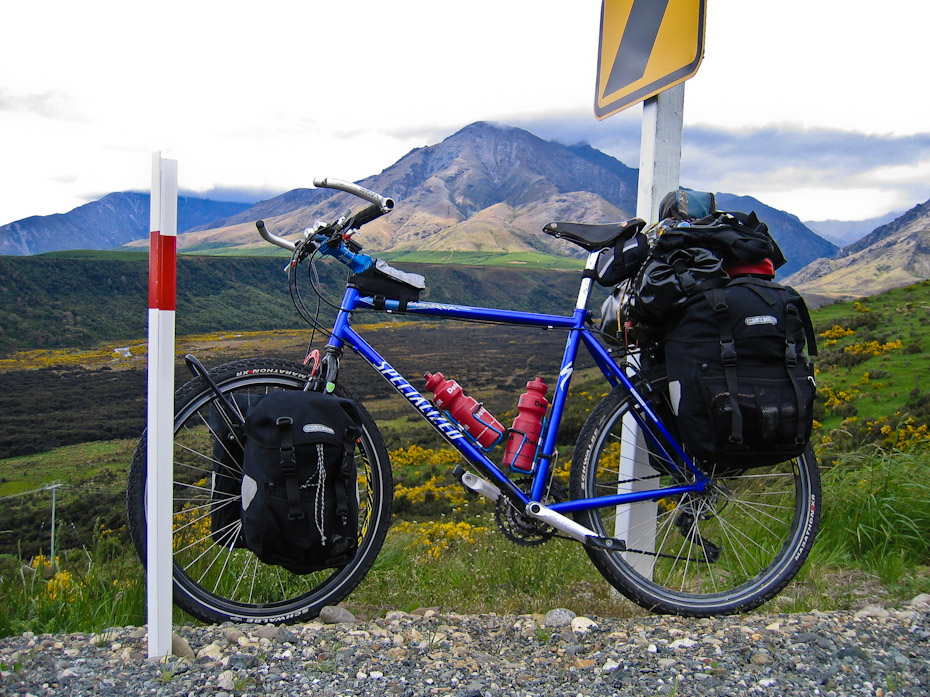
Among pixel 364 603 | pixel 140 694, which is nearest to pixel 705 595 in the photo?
pixel 364 603

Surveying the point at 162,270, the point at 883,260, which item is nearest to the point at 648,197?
the point at 162,270

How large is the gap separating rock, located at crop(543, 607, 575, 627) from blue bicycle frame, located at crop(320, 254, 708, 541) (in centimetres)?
30

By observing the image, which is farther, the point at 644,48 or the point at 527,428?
the point at 644,48

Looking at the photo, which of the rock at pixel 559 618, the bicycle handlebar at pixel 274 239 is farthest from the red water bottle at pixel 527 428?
the bicycle handlebar at pixel 274 239

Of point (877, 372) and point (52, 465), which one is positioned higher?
point (877, 372)

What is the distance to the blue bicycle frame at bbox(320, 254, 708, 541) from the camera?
251 centimetres

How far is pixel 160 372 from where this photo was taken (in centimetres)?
189

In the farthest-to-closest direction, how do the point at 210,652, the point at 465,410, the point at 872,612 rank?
the point at 465,410 → the point at 872,612 → the point at 210,652

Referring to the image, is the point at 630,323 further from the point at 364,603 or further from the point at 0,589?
the point at 0,589

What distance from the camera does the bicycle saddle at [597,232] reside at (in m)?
2.61

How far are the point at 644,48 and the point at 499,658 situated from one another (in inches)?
103

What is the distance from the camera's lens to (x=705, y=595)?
2.62 meters

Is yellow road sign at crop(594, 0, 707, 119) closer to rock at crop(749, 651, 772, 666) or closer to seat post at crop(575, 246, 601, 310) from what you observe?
seat post at crop(575, 246, 601, 310)

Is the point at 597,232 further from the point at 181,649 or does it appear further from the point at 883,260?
the point at 883,260
